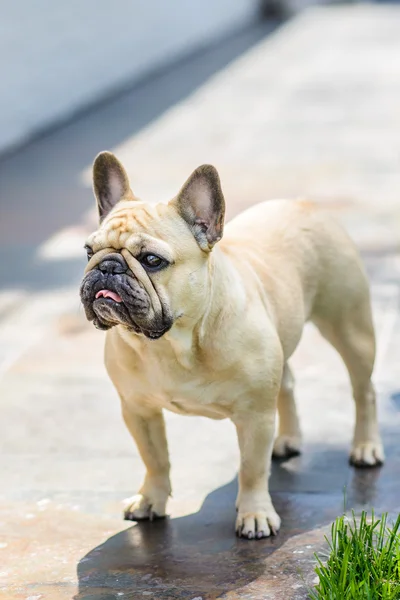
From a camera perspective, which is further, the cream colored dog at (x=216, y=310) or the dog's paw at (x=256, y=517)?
the dog's paw at (x=256, y=517)

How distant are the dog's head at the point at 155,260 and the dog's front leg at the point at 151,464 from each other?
0.74 meters

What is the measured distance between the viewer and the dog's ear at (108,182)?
4.50 m

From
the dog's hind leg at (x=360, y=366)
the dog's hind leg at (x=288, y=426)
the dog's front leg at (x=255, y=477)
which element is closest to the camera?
the dog's front leg at (x=255, y=477)

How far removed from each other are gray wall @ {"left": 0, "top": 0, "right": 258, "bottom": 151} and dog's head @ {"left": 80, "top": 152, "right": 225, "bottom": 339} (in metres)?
8.85

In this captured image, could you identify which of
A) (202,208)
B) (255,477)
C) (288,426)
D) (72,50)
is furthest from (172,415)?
(72,50)

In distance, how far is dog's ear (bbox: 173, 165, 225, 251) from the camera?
426 centimetres

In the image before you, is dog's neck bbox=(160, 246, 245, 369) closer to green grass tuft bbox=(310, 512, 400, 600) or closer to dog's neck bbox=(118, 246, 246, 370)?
dog's neck bbox=(118, 246, 246, 370)

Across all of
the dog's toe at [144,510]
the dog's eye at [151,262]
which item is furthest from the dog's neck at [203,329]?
the dog's toe at [144,510]

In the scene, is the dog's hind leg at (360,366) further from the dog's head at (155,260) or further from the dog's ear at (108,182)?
the dog's ear at (108,182)

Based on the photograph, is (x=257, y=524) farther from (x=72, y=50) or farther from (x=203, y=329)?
(x=72, y=50)

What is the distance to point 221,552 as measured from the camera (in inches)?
177

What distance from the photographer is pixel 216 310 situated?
4.42 metres

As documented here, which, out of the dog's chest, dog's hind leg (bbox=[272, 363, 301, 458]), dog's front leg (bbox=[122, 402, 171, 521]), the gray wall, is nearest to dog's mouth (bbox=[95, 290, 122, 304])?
the dog's chest

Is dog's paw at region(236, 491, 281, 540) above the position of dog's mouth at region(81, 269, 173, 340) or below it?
below
